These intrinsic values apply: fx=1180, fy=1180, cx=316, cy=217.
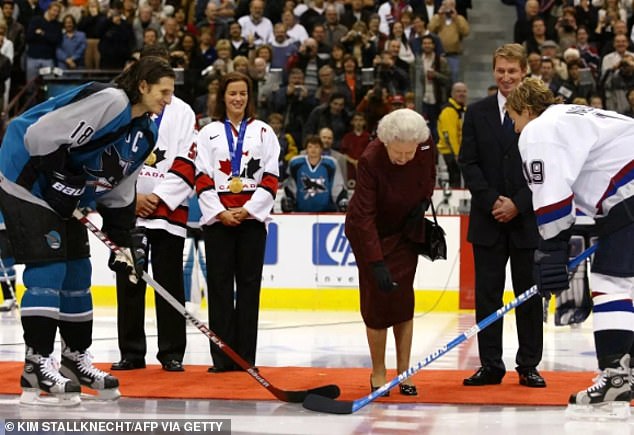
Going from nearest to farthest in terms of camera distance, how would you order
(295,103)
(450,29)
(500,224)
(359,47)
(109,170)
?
(109,170)
(500,224)
(295,103)
(359,47)
(450,29)

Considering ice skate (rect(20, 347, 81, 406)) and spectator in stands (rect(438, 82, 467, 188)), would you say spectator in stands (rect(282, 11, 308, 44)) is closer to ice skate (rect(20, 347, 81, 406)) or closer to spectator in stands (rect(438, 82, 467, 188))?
spectator in stands (rect(438, 82, 467, 188))

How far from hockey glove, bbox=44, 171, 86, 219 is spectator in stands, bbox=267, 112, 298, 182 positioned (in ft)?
21.1

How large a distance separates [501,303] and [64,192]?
2.27 metres

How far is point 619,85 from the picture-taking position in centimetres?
1162

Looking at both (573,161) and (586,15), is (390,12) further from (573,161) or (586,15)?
(573,161)

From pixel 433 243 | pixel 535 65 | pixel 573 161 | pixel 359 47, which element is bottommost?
pixel 433 243

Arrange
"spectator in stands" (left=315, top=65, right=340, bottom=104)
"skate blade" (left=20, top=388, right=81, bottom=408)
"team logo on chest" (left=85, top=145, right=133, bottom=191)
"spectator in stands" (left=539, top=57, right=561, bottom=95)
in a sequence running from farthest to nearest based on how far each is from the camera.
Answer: "spectator in stands" (left=315, top=65, right=340, bottom=104)
"spectator in stands" (left=539, top=57, right=561, bottom=95)
"team logo on chest" (left=85, top=145, right=133, bottom=191)
"skate blade" (left=20, top=388, right=81, bottom=408)

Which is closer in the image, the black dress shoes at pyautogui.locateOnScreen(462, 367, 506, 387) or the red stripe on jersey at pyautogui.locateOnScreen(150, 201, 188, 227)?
the black dress shoes at pyautogui.locateOnScreen(462, 367, 506, 387)

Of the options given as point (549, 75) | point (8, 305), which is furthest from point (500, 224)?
point (549, 75)

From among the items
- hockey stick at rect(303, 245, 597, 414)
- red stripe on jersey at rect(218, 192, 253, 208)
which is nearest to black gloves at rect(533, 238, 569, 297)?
hockey stick at rect(303, 245, 597, 414)

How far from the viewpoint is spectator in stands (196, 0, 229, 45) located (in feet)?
44.6

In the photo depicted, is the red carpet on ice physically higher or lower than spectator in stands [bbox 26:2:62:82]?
lower

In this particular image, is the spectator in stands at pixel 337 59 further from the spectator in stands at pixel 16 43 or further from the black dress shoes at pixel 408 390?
the black dress shoes at pixel 408 390

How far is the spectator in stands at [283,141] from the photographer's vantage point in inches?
458
